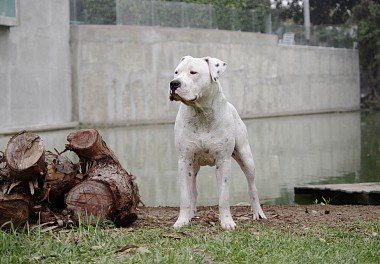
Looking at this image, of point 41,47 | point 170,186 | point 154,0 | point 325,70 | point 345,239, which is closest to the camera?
point 345,239

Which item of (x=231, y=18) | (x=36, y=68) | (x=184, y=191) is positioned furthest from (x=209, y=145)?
(x=231, y=18)

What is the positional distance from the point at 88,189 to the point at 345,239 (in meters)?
2.24

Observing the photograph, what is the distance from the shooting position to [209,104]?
292 inches

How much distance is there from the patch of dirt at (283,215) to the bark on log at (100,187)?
37 centimetres

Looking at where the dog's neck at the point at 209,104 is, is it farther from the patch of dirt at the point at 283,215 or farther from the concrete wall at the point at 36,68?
the concrete wall at the point at 36,68

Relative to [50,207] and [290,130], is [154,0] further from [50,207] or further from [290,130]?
[50,207]


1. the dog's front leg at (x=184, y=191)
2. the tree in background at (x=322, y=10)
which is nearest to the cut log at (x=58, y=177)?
the dog's front leg at (x=184, y=191)

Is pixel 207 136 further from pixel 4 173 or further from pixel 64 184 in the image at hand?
pixel 4 173

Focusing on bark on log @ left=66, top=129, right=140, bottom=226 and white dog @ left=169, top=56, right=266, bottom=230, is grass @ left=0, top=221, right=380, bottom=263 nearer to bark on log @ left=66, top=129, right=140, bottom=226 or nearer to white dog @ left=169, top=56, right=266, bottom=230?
bark on log @ left=66, top=129, right=140, bottom=226

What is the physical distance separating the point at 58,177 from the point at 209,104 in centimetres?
151

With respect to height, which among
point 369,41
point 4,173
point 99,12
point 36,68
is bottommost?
point 4,173

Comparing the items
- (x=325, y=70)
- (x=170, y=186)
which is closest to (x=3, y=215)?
(x=170, y=186)

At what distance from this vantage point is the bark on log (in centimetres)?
721

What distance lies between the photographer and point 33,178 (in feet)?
23.4
